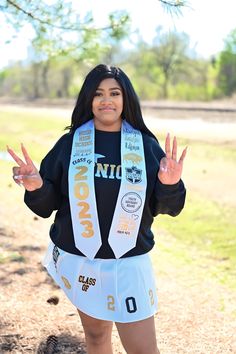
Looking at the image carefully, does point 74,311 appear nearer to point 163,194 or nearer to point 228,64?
point 163,194

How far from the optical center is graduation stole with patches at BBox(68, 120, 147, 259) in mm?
2191

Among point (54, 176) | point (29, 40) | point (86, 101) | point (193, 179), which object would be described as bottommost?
point (193, 179)

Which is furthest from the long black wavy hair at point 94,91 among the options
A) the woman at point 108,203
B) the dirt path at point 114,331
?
the dirt path at point 114,331

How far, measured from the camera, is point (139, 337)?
215 cm

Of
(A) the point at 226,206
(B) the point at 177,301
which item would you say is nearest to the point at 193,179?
(A) the point at 226,206

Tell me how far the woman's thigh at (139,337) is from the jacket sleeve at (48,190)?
613 millimetres

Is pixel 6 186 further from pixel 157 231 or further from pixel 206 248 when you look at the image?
pixel 206 248

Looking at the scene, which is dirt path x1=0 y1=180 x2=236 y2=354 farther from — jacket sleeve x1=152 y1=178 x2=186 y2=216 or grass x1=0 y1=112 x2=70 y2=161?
grass x1=0 y1=112 x2=70 y2=161

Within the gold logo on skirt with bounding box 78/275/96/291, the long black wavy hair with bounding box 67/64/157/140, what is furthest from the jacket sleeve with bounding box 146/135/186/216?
the gold logo on skirt with bounding box 78/275/96/291

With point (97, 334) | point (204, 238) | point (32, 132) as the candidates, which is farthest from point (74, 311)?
point (32, 132)

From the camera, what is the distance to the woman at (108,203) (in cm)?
219

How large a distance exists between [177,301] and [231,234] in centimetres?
215

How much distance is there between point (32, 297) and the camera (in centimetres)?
388

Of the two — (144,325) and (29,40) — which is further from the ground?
(29,40)
